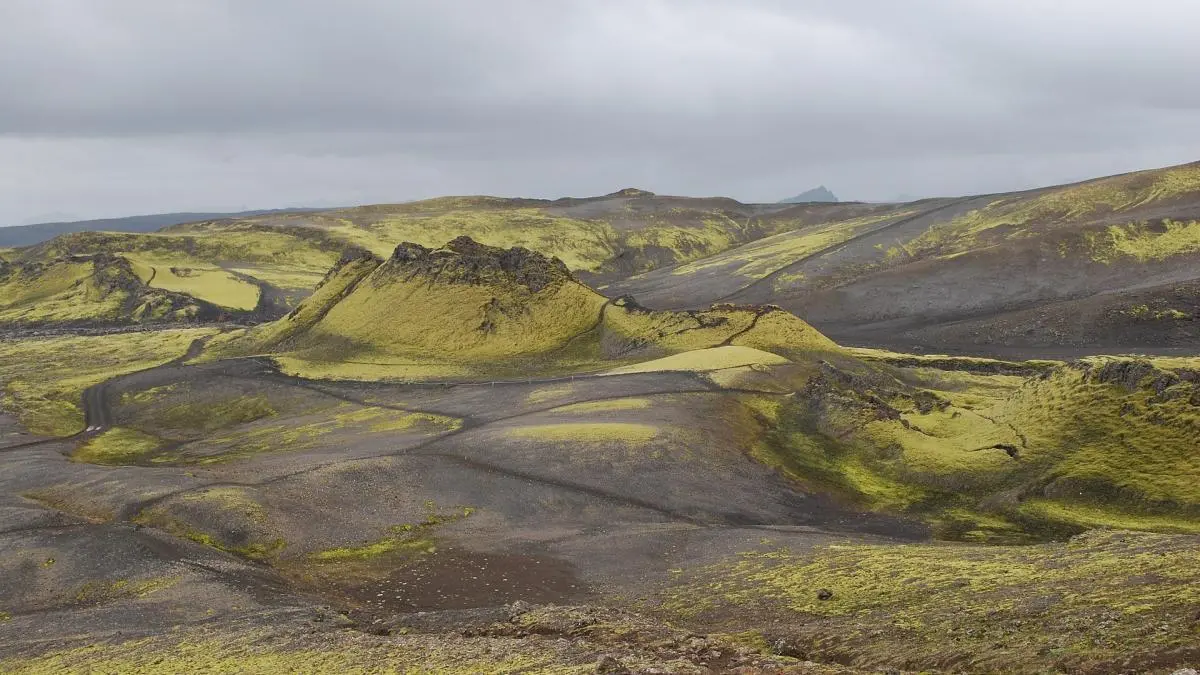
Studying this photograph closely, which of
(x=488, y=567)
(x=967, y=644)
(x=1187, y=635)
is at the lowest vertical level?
(x=488, y=567)

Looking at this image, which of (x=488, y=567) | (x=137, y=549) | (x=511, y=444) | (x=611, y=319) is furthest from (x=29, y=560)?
(x=611, y=319)

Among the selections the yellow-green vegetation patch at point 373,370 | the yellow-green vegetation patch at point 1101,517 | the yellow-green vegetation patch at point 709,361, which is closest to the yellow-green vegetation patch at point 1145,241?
the yellow-green vegetation patch at point 709,361

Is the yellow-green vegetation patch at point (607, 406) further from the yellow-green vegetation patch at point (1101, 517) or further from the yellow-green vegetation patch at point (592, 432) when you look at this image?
the yellow-green vegetation patch at point (1101, 517)

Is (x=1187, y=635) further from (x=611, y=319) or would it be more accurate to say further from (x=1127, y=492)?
(x=611, y=319)

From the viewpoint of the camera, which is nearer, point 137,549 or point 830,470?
point 137,549

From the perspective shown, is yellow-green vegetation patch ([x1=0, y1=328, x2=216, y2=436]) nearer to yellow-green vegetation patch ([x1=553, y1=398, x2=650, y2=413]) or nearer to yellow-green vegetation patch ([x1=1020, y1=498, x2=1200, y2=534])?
yellow-green vegetation patch ([x1=553, y1=398, x2=650, y2=413])

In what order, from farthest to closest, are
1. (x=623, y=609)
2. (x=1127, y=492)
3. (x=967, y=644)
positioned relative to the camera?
(x=1127, y=492) < (x=623, y=609) < (x=967, y=644)

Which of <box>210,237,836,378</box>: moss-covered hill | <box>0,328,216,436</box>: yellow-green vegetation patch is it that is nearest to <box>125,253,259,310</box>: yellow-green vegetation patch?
<box>0,328,216,436</box>: yellow-green vegetation patch
